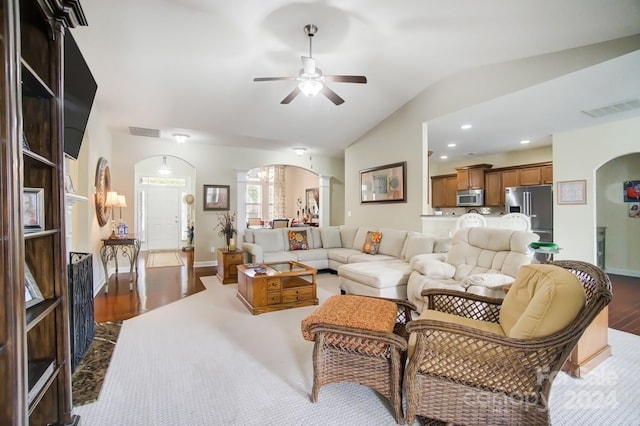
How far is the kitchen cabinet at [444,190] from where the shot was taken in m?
7.86

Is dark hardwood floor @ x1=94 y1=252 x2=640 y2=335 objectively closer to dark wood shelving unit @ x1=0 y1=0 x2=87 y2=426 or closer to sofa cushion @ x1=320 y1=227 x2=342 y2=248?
dark wood shelving unit @ x1=0 y1=0 x2=87 y2=426

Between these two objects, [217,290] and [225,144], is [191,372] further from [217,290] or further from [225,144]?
[225,144]

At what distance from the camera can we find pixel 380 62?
387 centimetres

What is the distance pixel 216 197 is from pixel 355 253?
3.43 metres

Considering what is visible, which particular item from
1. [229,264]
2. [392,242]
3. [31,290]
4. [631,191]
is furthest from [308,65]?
[631,191]

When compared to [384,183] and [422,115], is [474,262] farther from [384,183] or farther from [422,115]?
[384,183]

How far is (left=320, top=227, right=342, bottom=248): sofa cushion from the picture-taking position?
5922 millimetres

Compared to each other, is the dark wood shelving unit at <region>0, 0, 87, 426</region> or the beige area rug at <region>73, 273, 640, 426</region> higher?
the dark wood shelving unit at <region>0, 0, 87, 426</region>

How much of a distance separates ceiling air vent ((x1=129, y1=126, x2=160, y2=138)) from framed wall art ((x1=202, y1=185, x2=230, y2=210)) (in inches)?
55.6

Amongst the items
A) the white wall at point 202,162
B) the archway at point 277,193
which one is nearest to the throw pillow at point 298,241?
the white wall at point 202,162

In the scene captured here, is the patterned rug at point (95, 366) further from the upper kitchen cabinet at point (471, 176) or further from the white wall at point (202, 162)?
the upper kitchen cabinet at point (471, 176)

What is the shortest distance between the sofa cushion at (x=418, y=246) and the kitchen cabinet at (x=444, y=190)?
3.93 metres

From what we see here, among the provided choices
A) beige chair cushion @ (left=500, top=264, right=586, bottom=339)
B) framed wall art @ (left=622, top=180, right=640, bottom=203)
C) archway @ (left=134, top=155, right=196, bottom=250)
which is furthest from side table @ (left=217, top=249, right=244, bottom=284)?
framed wall art @ (left=622, top=180, right=640, bottom=203)

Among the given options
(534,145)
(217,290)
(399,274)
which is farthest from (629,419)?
(534,145)
